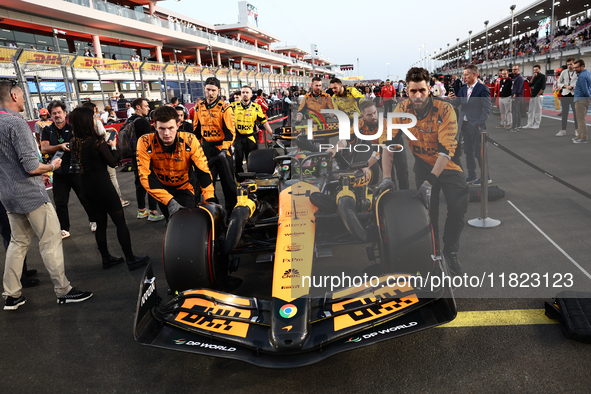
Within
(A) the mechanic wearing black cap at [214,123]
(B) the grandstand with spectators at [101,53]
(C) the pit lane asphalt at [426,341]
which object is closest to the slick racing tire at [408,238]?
(C) the pit lane asphalt at [426,341]

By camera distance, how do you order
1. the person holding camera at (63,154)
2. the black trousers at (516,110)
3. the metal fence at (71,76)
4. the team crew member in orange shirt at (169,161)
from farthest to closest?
the metal fence at (71,76), the person holding camera at (63,154), the black trousers at (516,110), the team crew member in orange shirt at (169,161)

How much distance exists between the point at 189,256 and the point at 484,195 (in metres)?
2.62

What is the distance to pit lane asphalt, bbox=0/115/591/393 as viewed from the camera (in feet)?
7.58

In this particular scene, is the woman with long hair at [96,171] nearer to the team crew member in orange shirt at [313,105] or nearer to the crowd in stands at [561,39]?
the team crew member in orange shirt at [313,105]

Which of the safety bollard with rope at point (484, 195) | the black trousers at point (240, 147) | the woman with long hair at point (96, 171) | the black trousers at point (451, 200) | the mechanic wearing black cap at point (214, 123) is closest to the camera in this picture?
the black trousers at point (451, 200)

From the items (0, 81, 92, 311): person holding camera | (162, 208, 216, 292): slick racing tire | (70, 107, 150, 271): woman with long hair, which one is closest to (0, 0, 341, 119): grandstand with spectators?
(70, 107, 150, 271): woman with long hair

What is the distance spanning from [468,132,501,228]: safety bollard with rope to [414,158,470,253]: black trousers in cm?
28

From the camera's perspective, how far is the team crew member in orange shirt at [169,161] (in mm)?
3564

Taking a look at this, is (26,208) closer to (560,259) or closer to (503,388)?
(503,388)

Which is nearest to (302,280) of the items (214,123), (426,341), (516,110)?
(426,341)

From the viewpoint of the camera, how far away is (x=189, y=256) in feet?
9.64

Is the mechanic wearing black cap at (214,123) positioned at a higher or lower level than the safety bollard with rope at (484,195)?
higher

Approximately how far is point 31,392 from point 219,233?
64.1 inches

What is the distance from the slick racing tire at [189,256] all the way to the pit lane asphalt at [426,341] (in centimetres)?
52
